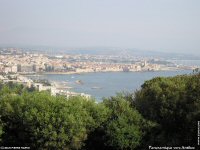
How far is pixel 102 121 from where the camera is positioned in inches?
317

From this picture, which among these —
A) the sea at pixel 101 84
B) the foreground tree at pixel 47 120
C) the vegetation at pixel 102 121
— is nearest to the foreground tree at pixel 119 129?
the vegetation at pixel 102 121

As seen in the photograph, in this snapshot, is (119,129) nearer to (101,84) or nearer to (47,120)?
(47,120)

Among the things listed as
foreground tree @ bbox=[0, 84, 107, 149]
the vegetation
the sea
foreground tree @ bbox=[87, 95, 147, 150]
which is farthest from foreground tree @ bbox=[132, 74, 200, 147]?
the sea

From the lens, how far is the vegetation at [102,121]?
7438mm

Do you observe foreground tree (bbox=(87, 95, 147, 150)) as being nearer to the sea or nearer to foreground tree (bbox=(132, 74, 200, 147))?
foreground tree (bbox=(132, 74, 200, 147))

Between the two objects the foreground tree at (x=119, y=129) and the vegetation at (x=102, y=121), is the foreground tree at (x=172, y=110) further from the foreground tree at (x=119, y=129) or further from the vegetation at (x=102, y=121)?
the foreground tree at (x=119, y=129)

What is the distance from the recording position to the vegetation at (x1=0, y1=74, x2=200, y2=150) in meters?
7.44

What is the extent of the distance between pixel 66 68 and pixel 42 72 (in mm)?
4936

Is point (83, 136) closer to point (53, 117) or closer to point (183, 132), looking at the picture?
point (53, 117)

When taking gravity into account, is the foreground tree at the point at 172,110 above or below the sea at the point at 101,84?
above

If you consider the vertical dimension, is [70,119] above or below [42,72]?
above

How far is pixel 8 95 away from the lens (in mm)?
8641

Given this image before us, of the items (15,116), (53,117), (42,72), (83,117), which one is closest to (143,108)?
(83,117)

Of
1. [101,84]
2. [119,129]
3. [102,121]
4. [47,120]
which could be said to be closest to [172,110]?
[119,129]
